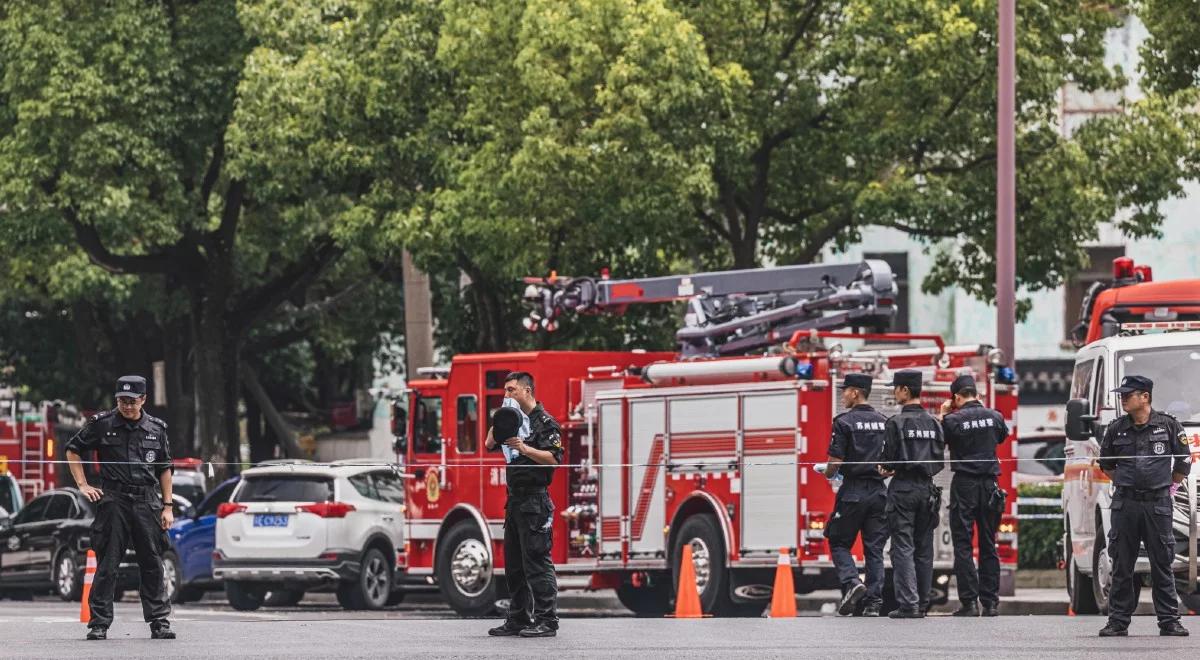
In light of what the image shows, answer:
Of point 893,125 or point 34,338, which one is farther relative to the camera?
point 34,338

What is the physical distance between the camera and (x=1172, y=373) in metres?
18.2

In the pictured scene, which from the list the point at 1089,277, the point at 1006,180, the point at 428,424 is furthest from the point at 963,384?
the point at 1089,277

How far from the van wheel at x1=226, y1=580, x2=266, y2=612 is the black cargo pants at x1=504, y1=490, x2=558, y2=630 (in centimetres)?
1047

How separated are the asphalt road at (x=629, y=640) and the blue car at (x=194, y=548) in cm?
777

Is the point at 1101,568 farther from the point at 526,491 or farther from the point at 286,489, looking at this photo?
the point at 286,489

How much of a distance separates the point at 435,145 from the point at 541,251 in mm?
2371

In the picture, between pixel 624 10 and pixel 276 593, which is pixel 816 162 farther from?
pixel 276 593

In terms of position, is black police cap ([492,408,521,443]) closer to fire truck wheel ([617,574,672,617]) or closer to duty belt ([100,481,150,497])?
duty belt ([100,481,150,497])

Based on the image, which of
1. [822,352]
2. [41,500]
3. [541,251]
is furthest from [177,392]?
[822,352]

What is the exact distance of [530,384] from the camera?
15570mm

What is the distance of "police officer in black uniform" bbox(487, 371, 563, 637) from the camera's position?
1538cm

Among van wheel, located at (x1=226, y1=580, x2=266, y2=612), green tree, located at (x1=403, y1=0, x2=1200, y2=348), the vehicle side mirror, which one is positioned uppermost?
green tree, located at (x1=403, y1=0, x2=1200, y2=348)

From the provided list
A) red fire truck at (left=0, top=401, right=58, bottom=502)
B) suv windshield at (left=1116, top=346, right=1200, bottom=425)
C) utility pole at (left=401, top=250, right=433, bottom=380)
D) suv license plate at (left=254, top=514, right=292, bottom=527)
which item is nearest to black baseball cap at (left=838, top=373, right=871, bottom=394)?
suv windshield at (left=1116, top=346, right=1200, bottom=425)

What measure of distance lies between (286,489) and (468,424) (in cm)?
266
